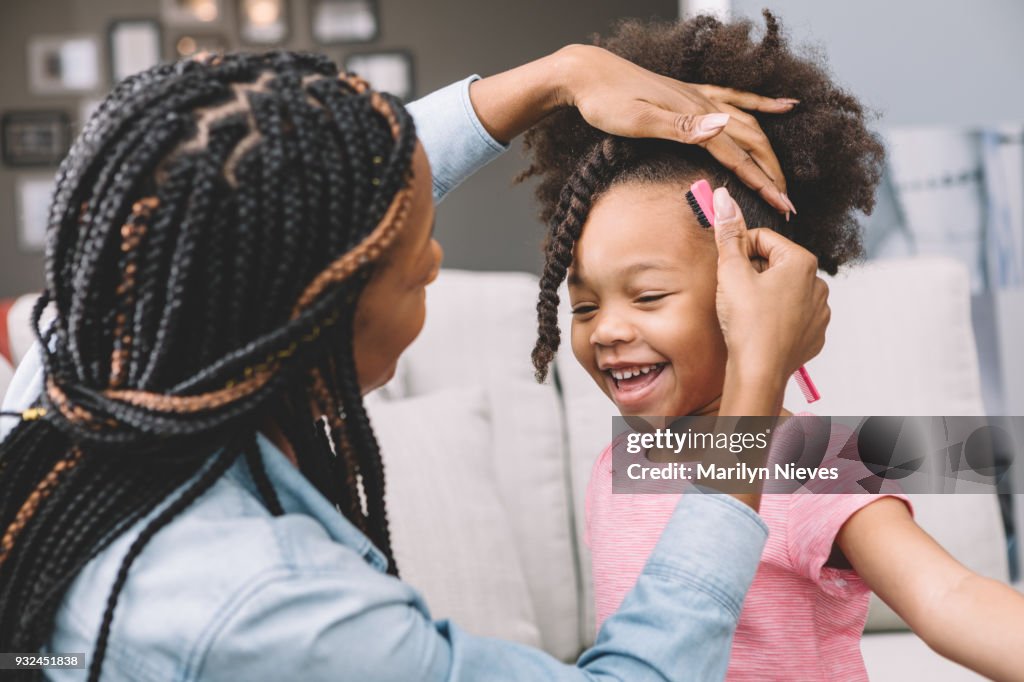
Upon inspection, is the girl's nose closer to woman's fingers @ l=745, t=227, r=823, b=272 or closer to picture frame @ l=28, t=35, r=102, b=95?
woman's fingers @ l=745, t=227, r=823, b=272

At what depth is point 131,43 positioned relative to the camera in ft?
11.1

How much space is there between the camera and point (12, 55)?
3.32m

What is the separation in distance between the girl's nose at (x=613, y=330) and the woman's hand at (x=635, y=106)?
0.18 m

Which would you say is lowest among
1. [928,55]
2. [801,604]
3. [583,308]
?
[801,604]

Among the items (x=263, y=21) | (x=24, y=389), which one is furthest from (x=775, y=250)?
(x=263, y=21)

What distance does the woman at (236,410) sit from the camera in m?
0.63

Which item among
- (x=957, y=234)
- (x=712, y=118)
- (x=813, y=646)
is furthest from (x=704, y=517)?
(x=957, y=234)

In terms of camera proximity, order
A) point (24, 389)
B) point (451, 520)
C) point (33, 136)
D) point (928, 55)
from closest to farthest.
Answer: point (24, 389), point (451, 520), point (928, 55), point (33, 136)

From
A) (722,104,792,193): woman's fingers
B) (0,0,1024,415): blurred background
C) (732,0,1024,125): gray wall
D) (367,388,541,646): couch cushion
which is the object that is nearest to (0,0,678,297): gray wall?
(0,0,1024,415): blurred background

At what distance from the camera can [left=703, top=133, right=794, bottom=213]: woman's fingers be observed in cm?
95

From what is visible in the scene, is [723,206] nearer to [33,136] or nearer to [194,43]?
[194,43]

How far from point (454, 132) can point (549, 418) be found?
85cm

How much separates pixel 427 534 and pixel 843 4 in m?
1.39

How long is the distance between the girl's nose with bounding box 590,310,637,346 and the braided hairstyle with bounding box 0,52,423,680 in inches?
12.4
